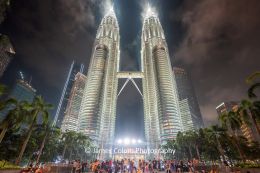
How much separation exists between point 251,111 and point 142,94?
14850 cm

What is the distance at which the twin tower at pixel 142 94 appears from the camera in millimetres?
138375

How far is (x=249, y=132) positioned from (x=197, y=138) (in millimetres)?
164003

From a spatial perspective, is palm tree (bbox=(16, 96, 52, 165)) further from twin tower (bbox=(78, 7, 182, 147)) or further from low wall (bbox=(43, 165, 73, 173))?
twin tower (bbox=(78, 7, 182, 147))

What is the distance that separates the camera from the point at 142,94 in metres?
178

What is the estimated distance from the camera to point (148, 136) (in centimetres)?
14825

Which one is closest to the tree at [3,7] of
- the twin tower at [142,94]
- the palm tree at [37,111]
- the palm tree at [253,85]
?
the palm tree at [37,111]

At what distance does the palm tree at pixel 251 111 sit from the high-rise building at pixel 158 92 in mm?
104215

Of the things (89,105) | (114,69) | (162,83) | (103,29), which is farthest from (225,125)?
(103,29)

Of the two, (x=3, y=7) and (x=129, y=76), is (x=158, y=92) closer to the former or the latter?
(x=129, y=76)

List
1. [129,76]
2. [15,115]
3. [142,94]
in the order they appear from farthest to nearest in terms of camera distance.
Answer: [142,94], [129,76], [15,115]

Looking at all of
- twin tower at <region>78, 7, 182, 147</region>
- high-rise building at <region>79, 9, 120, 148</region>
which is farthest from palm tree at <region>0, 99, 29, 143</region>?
twin tower at <region>78, 7, 182, 147</region>

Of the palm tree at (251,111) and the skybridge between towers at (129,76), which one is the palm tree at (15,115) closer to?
the palm tree at (251,111)

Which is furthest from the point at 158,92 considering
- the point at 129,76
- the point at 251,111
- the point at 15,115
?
the point at 15,115

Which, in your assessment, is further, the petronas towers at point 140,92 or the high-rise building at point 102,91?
the petronas towers at point 140,92
